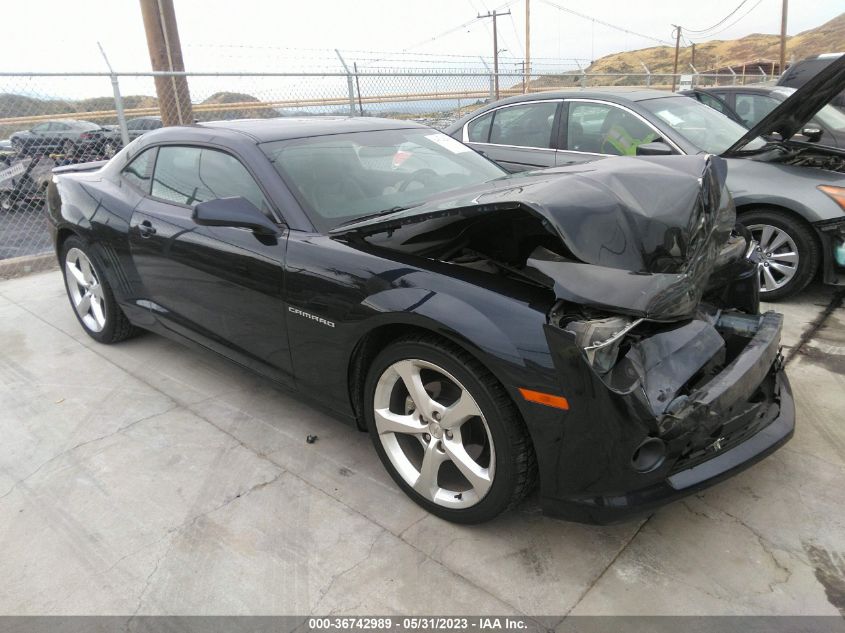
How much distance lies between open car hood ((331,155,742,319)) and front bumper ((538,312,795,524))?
31cm

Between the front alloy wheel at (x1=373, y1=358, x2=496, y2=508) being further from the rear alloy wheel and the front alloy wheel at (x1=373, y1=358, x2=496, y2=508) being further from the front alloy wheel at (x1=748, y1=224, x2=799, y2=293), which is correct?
the front alloy wheel at (x1=748, y1=224, x2=799, y2=293)

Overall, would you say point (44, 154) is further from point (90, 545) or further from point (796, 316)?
point (796, 316)

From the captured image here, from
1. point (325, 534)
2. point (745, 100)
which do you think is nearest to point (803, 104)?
point (325, 534)

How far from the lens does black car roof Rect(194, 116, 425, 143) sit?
3.14 metres

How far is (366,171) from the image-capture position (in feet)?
9.98

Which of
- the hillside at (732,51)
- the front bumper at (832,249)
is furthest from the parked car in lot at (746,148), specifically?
the hillside at (732,51)

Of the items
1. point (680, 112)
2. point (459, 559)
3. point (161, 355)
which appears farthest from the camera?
point (680, 112)

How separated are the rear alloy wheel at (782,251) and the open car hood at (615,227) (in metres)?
2.26

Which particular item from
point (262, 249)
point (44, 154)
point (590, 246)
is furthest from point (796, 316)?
point (44, 154)

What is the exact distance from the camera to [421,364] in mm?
2252

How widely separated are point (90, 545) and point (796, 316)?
14.7 feet

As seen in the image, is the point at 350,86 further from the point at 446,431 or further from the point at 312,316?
the point at 446,431

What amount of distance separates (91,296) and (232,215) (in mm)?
2272

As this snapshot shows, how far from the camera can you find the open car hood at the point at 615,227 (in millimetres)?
1963
